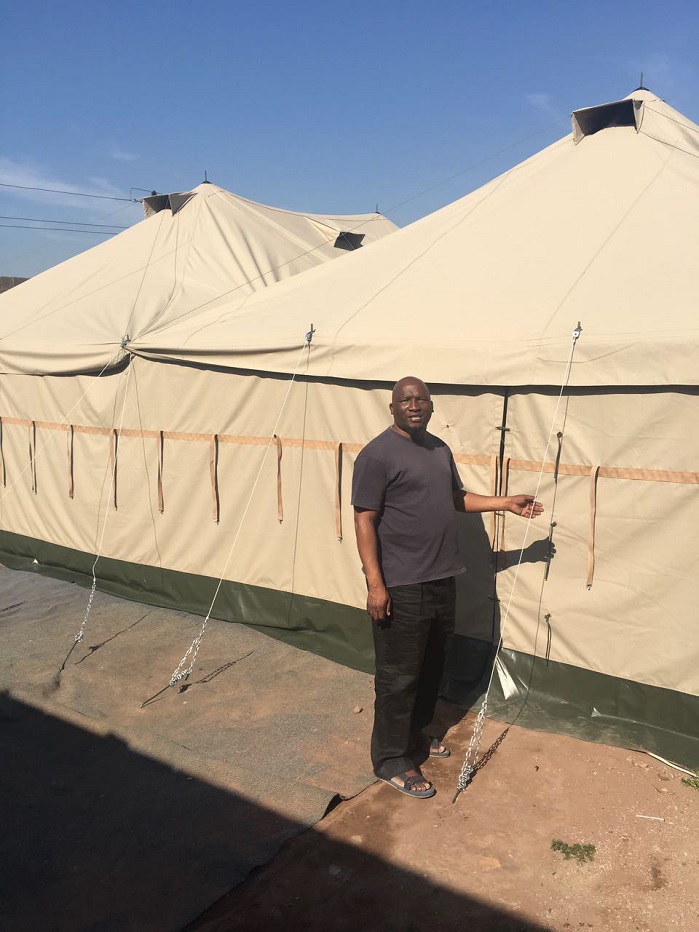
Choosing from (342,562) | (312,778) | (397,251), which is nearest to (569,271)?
(397,251)

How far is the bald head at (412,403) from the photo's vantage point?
11.4 ft

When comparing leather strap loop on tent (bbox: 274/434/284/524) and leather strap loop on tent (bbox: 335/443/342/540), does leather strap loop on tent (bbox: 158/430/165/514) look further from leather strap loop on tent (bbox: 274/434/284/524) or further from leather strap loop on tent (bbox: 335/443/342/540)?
leather strap loop on tent (bbox: 335/443/342/540)

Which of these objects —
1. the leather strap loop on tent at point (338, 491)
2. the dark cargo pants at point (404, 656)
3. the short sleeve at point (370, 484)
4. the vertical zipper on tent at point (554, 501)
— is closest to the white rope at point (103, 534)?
the leather strap loop on tent at point (338, 491)

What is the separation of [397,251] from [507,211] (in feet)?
2.63

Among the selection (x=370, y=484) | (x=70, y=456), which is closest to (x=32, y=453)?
(x=70, y=456)

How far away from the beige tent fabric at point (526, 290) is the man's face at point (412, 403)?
2.44 feet

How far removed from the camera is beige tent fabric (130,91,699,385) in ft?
12.7

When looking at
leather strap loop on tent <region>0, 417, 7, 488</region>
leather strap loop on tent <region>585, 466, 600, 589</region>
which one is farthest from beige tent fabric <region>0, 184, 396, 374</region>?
leather strap loop on tent <region>585, 466, 600, 589</region>

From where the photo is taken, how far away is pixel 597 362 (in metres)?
3.79

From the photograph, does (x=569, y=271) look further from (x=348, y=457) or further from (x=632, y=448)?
(x=348, y=457)

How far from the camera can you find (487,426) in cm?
432

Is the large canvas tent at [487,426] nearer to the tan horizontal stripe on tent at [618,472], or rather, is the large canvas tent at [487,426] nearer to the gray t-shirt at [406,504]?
the tan horizontal stripe on tent at [618,472]

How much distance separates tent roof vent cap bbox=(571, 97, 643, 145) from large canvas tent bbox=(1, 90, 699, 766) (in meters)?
0.02

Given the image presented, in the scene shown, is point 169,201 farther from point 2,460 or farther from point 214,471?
point 214,471
